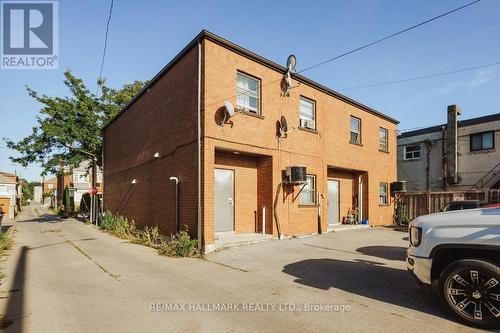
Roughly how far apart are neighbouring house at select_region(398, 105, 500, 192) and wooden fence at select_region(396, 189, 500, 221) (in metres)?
5.13

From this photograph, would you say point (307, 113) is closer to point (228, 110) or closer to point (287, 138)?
point (287, 138)

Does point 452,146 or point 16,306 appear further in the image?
point 452,146

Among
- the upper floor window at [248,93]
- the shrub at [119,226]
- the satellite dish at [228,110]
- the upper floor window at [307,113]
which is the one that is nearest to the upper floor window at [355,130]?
the upper floor window at [307,113]

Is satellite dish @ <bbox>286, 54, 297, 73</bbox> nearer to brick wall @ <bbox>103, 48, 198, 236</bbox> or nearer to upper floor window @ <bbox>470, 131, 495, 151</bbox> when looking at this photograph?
brick wall @ <bbox>103, 48, 198, 236</bbox>

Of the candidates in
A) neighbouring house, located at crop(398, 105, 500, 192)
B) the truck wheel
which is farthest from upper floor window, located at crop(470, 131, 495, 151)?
the truck wheel

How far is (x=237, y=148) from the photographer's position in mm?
10070

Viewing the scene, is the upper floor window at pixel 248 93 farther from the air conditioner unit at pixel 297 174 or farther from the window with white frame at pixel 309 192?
the window with white frame at pixel 309 192

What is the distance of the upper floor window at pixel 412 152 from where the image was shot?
77.0 ft

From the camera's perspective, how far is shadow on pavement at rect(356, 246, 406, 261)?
825 cm

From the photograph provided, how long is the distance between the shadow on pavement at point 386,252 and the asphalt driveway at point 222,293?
0.03 meters

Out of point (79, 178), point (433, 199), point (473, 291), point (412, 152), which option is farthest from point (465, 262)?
point (79, 178)

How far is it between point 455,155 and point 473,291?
20118 mm

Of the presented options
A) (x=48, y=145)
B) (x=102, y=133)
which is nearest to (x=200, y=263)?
(x=102, y=133)

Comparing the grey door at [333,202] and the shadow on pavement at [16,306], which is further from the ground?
the grey door at [333,202]
